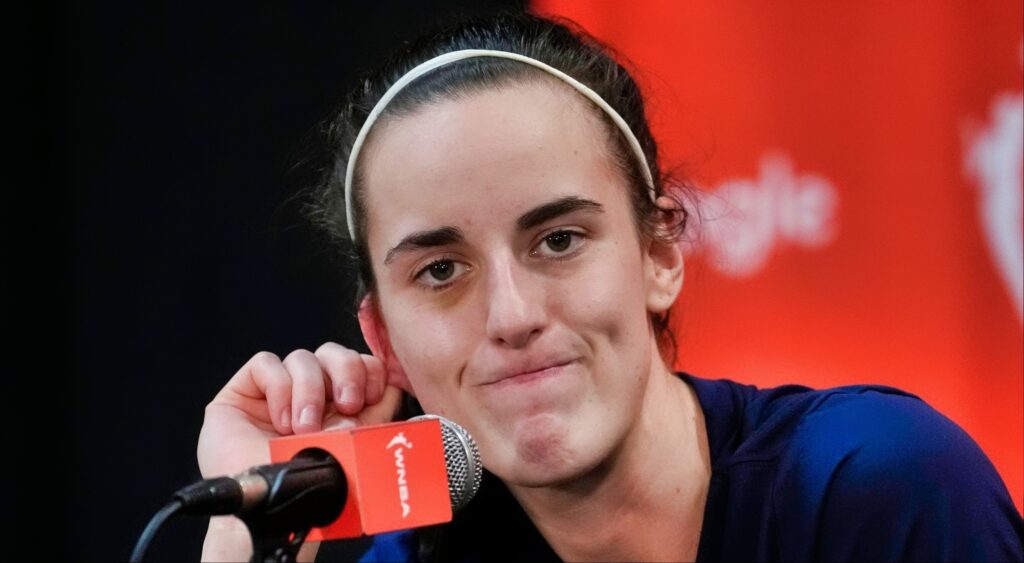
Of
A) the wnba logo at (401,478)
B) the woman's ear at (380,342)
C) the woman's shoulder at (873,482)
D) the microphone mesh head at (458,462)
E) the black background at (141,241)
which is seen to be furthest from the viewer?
the black background at (141,241)

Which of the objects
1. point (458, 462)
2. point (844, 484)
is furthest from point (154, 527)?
point (844, 484)

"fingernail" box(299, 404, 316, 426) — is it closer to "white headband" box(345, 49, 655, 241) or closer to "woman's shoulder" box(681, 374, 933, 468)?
"white headband" box(345, 49, 655, 241)

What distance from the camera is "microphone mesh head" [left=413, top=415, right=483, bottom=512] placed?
54.9 inches

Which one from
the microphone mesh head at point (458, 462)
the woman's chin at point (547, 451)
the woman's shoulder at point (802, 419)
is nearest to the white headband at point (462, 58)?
the woman's shoulder at point (802, 419)

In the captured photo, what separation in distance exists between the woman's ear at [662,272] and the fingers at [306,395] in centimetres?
53

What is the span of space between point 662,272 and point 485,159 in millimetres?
400

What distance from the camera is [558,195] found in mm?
1776

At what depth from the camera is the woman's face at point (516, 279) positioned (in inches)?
68.4

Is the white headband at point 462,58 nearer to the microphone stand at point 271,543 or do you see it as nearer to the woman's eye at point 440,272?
the woman's eye at point 440,272

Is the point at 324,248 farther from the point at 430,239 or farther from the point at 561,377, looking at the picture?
the point at 561,377

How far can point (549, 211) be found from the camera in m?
1.76

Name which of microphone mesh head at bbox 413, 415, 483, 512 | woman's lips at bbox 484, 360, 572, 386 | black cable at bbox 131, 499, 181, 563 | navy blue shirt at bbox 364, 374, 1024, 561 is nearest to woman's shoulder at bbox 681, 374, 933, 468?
navy blue shirt at bbox 364, 374, 1024, 561

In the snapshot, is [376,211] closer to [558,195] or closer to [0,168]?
[558,195]

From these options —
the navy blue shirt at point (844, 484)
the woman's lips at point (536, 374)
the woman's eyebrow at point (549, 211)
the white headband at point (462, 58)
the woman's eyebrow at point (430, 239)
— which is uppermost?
the white headband at point (462, 58)
